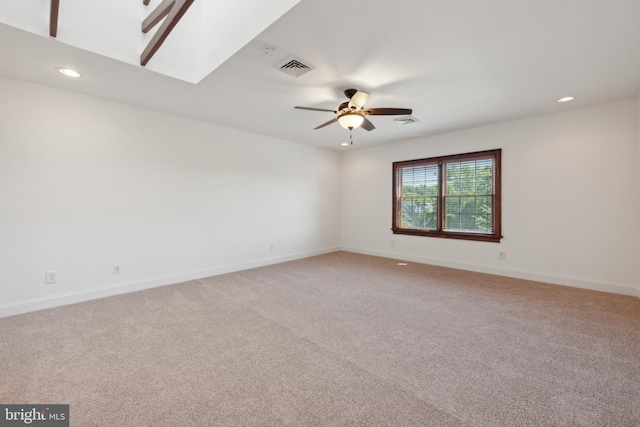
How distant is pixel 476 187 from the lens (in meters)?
4.74

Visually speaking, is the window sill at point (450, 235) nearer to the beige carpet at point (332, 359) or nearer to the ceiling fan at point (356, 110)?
the beige carpet at point (332, 359)

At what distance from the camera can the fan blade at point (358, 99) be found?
298 centimetres

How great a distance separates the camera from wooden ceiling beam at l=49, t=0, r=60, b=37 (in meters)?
1.95

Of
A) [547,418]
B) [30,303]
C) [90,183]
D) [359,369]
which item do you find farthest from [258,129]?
[547,418]

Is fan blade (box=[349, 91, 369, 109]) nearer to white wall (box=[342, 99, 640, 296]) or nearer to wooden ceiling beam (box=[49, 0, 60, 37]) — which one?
wooden ceiling beam (box=[49, 0, 60, 37])

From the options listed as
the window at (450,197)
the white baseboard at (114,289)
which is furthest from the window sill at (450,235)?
the white baseboard at (114,289)

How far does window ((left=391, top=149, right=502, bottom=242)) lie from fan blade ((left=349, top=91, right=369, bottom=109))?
2.73 m

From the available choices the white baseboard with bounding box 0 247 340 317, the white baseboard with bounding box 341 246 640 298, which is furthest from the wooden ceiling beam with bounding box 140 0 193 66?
the white baseboard with bounding box 341 246 640 298

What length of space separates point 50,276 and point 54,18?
2694mm

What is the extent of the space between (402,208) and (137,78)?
4.94 m

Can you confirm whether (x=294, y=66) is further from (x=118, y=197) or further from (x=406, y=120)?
(x=118, y=197)

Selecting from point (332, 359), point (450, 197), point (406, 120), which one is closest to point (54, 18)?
point (332, 359)

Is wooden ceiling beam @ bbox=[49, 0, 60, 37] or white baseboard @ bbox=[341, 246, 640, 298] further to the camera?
white baseboard @ bbox=[341, 246, 640, 298]

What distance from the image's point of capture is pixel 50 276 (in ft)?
10.1
